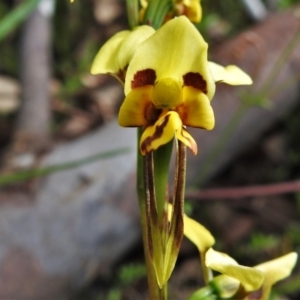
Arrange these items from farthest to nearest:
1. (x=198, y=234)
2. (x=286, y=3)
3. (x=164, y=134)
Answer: (x=286, y=3), (x=198, y=234), (x=164, y=134)

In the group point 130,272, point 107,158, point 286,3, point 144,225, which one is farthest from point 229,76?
point 286,3

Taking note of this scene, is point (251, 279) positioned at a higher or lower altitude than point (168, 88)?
lower

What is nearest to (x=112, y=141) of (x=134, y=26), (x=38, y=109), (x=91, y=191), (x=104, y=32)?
(x=91, y=191)

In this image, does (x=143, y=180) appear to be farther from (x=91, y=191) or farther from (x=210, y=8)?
(x=210, y=8)

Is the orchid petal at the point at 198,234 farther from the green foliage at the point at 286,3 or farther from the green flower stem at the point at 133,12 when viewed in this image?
the green foliage at the point at 286,3

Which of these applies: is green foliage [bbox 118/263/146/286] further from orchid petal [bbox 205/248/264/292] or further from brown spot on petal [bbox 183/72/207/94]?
brown spot on petal [bbox 183/72/207/94]

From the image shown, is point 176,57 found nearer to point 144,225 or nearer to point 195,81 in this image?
point 195,81

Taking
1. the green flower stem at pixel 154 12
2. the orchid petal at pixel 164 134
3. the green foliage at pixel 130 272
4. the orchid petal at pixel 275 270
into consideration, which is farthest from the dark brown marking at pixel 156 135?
the green foliage at pixel 130 272
